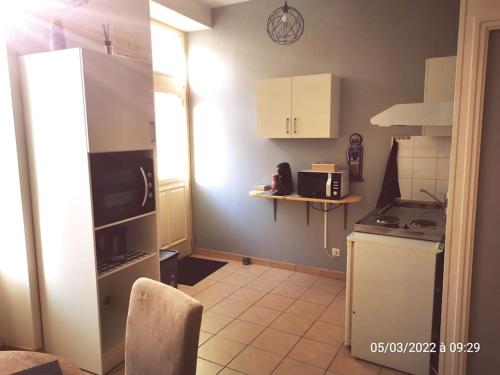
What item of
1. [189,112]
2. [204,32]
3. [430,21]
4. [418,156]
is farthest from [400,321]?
[204,32]

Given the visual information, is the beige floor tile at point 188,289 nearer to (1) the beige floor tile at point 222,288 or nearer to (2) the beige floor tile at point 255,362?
(1) the beige floor tile at point 222,288

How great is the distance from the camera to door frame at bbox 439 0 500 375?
6.15ft

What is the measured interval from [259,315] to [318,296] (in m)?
0.67

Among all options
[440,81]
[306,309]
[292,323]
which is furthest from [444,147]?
[292,323]

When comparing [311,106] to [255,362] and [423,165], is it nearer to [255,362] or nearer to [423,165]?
[423,165]

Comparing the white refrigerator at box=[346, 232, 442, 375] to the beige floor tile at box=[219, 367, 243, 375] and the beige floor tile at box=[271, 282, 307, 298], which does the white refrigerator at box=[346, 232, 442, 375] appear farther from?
the beige floor tile at box=[271, 282, 307, 298]

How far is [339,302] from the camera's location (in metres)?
Result: 3.45

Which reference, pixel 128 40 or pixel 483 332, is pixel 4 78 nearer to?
pixel 128 40

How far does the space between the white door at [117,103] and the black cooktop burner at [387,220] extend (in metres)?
1.68

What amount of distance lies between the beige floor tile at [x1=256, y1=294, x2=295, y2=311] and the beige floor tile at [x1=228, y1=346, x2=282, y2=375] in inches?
26.6

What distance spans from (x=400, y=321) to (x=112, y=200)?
196cm

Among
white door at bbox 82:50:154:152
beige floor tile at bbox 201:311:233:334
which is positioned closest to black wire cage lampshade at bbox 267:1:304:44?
white door at bbox 82:50:154:152

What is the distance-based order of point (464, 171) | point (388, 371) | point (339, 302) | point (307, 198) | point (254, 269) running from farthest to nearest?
point (254, 269) < point (307, 198) < point (339, 302) < point (388, 371) < point (464, 171)

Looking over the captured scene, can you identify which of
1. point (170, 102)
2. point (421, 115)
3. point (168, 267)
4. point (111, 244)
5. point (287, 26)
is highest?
point (287, 26)
